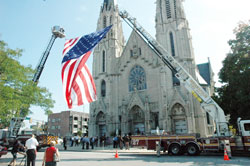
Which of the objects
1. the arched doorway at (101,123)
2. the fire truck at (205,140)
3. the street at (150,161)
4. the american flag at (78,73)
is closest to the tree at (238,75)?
the fire truck at (205,140)

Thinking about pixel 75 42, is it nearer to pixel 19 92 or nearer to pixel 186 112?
pixel 19 92

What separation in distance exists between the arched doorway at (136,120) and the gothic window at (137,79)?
3.67 meters

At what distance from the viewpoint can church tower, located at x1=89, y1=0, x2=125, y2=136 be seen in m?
36.2

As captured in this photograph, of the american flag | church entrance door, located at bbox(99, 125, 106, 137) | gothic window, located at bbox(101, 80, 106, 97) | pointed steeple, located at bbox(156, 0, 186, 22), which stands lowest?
church entrance door, located at bbox(99, 125, 106, 137)

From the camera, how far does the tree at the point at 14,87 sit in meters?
15.1

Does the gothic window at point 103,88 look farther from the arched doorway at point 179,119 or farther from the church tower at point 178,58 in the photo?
the arched doorway at point 179,119

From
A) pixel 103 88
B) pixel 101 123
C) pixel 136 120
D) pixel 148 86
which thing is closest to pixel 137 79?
pixel 148 86

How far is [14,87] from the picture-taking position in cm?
1692

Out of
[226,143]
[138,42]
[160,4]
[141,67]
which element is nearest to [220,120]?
[226,143]

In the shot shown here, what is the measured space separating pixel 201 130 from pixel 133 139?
48.3ft

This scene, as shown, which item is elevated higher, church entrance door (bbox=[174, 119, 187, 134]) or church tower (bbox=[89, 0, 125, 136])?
church tower (bbox=[89, 0, 125, 136])

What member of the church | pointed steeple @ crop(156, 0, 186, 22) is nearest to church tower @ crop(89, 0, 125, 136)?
the church

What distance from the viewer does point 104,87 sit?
38.3 m

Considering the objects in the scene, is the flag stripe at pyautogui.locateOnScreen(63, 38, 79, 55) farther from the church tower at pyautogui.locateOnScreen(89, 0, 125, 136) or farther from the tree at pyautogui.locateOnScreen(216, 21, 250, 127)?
the church tower at pyautogui.locateOnScreen(89, 0, 125, 136)
